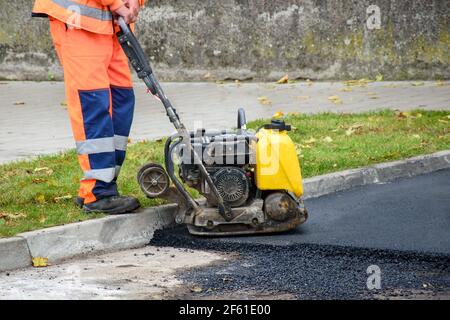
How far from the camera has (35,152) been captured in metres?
9.14

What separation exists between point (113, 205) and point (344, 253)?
149cm

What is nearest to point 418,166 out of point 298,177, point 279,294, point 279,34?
point 298,177

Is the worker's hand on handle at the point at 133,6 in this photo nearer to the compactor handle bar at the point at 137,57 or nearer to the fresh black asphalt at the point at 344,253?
the compactor handle bar at the point at 137,57

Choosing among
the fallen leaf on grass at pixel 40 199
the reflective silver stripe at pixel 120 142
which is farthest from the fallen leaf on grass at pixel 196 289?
the fallen leaf on grass at pixel 40 199

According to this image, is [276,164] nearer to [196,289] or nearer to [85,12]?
[196,289]

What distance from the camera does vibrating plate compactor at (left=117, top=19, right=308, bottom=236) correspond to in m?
6.59

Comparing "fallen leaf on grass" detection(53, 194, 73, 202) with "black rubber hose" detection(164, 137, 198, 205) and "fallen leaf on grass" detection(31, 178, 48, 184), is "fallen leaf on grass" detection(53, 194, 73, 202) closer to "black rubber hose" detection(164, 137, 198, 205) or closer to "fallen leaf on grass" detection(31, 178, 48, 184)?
"fallen leaf on grass" detection(31, 178, 48, 184)

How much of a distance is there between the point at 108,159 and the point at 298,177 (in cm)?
117

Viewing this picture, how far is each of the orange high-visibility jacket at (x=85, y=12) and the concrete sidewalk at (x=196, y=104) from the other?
7.85ft

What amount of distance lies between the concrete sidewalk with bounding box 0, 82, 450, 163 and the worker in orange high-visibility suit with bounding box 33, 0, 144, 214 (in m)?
2.18

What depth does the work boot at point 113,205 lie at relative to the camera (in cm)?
676

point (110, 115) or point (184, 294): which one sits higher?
point (110, 115)

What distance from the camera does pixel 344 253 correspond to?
620cm
